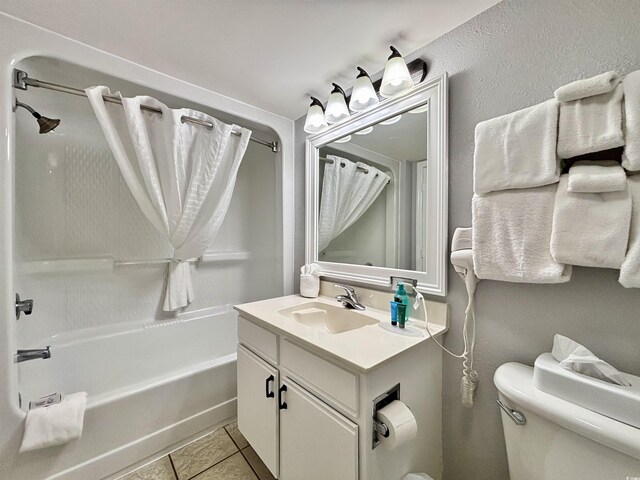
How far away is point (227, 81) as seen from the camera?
1437 mm

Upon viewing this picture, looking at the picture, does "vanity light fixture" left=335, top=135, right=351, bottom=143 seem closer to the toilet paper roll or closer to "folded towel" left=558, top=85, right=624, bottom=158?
"folded towel" left=558, top=85, right=624, bottom=158

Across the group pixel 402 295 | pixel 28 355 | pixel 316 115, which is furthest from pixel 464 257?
pixel 28 355

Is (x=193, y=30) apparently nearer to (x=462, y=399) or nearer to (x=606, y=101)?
(x=606, y=101)

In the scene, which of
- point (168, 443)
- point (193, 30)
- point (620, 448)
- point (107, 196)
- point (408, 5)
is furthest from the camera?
point (107, 196)

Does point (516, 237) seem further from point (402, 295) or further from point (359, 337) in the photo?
point (359, 337)

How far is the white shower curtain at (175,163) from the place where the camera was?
123 centimetres

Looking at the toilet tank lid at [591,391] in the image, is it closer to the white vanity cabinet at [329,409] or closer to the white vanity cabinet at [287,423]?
the white vanity cabinet at [329,409]

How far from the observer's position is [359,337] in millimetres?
934

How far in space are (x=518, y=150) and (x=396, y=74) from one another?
1.98 ft

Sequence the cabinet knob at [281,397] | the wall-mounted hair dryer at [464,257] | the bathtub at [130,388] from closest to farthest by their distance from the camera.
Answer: the wall-mounted hair dryer at [464,257], the cabinet knob at [281,397], the bathtub at [130,388]

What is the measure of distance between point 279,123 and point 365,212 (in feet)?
3.24

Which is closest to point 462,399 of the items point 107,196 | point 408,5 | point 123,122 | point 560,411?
point 560,411


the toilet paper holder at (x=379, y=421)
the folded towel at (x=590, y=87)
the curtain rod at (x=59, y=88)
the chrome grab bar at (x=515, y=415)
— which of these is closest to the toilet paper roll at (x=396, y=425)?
the toilet paper holder at (x=379, y=421)

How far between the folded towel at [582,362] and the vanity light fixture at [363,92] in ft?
3.98
